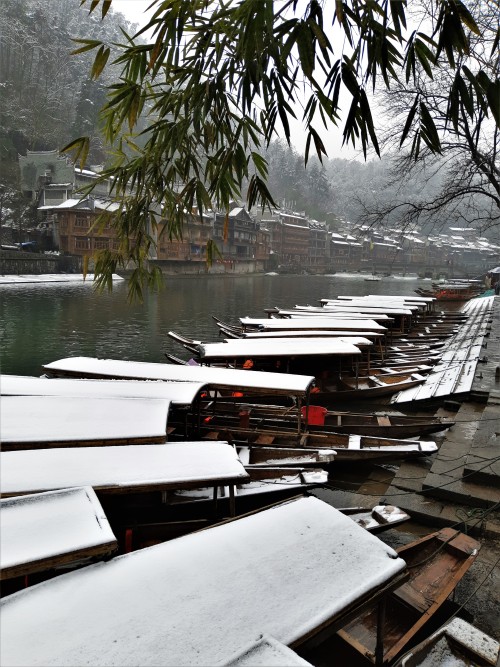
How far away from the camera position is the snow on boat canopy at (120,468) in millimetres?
3961

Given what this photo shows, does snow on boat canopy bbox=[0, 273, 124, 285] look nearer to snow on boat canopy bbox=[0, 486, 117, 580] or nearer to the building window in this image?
the building window

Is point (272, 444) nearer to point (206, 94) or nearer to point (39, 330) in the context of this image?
point (206, 94)

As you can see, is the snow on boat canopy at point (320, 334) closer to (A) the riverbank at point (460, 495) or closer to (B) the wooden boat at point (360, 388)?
(B) the wooden boat at point (360, 388)

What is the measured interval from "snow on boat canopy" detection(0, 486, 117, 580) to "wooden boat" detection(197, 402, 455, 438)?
5.83 m

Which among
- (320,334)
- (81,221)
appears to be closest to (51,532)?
(320,334)

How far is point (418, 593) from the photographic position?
14.2ft

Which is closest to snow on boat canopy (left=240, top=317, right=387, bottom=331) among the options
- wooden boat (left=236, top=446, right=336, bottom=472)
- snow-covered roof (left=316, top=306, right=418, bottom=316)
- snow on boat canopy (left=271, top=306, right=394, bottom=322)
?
snow on boat canopy (left=271, top=306, right=394, bottom=322)

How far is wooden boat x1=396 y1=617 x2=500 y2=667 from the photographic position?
3214 mm

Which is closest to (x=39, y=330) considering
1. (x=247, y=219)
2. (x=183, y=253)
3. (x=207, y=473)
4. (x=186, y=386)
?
(x=186, y=386)

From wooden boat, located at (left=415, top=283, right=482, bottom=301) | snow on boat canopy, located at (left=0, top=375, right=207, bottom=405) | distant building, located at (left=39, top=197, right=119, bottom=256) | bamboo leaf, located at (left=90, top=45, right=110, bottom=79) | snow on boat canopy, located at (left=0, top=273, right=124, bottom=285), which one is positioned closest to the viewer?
bamboo leaf, located at (left=90, top=45, right=110, bottom=79)

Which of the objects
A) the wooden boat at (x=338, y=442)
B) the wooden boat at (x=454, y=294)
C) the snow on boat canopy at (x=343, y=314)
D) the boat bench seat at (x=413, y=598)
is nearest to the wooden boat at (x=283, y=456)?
the wooden boat at (x=338, y=442)

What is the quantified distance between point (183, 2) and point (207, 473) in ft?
12.1

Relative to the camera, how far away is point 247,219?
2940 inches

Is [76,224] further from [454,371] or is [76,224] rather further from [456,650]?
[456,650]
